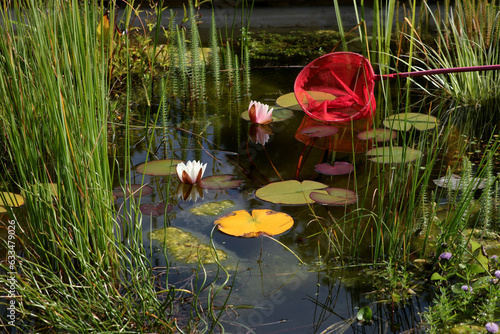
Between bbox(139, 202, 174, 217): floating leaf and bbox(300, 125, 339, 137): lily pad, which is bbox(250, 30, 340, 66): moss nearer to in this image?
bbox(300, 125, 339, 137): lily pad

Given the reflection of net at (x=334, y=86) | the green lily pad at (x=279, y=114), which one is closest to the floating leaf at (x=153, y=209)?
the green lily pad at (x=279, y=114)

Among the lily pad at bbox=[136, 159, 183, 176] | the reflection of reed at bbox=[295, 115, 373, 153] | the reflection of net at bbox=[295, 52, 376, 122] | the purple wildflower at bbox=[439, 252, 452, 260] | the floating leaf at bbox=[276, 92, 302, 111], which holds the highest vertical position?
the reflection of net at bbox=[295, 52, 376, 122]

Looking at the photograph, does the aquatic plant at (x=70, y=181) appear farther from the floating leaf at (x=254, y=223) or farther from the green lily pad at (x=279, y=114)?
the green lily pad at (x=279, y=114)

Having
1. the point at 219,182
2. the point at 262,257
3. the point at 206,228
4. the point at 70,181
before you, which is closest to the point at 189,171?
the point at 219,182

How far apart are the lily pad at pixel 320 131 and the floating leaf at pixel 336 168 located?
0.34 metres

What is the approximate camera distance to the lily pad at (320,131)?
2.45 meters

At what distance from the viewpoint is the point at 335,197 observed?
1842 millimetres

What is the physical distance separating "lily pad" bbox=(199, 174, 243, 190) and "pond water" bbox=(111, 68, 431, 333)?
24 millimetres

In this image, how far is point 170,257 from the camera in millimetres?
1600

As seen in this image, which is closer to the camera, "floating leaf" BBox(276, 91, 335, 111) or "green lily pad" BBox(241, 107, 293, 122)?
"green lily pad" BBox(241, 107, 293, 122)

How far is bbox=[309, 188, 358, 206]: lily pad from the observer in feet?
5.93

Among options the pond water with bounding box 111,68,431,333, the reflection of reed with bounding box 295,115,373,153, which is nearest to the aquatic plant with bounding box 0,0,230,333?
the pond water with bounding box 111,68,431,333

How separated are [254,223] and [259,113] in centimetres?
99

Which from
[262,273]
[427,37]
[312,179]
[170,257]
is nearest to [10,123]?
[170,257]
